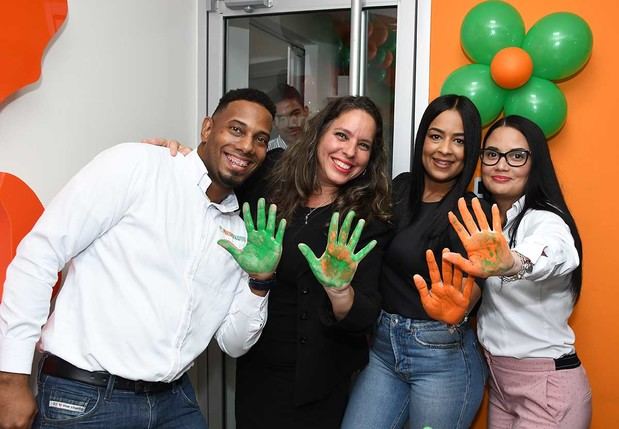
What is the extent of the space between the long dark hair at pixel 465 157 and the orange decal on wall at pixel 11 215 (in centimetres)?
114

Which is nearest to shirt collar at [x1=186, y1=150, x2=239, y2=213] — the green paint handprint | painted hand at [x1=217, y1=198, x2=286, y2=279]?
painted hand at [x1=217, y1=198, x2=286, y2=279]

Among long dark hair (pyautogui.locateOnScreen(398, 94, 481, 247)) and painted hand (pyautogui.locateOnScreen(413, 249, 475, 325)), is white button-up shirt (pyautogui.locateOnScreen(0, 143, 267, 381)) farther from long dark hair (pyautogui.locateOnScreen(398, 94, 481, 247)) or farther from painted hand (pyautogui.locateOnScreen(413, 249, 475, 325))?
long dark hair (pyautogui.locateOnScreen(398, 94, 481, 247))

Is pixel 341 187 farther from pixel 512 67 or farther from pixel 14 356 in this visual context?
pixel 14 356

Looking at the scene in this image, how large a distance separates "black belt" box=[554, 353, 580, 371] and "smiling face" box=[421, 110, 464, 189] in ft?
2.21

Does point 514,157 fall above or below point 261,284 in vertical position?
above

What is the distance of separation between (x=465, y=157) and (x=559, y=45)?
52 cm

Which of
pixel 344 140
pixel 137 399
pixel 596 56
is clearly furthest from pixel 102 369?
pixel 596 56

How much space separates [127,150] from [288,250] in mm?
567

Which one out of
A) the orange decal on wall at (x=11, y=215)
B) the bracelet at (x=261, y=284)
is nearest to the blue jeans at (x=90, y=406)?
the orange decal on wall at (x=11, y=215)

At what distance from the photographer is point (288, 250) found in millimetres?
1757

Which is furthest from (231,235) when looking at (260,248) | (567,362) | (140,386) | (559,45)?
(559,45)

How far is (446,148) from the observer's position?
1.80 m

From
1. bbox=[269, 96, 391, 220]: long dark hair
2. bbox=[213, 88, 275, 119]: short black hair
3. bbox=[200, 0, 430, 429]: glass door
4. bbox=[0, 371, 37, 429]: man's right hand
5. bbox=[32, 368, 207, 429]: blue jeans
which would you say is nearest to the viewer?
bbox=[0, 371, 37, 429]: man's right hand

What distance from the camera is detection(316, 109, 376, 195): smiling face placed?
1783 millimetres
